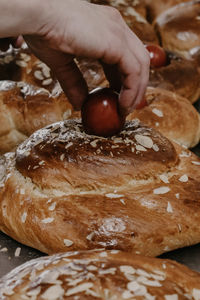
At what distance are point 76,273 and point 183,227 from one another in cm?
51

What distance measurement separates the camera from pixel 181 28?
3.16m

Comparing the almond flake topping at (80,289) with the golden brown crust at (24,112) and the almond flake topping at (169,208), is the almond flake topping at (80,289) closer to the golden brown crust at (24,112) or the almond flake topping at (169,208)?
the almond flake topping at (169,208)

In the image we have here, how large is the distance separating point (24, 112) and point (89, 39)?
952mm

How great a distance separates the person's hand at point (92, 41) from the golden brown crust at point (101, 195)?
186mm

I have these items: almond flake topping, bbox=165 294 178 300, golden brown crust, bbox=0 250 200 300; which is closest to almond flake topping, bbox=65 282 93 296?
golden brown crust, bbox=0 250 200 300

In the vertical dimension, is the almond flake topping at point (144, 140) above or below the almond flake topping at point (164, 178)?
above

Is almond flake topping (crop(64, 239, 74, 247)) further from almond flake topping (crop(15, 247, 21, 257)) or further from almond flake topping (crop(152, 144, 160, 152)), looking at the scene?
almond flake topping (crop(152, 144, 160, 152))

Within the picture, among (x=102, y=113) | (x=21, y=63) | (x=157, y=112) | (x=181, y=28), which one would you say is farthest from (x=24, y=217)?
(x=181, y=28)

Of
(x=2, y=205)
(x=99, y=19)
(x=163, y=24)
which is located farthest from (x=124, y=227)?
(x=163, y=24)

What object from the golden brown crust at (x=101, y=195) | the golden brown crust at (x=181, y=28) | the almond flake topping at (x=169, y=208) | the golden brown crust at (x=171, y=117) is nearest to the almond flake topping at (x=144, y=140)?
the golden brown crust at (x=101, y=195)

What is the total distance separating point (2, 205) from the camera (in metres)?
1.68

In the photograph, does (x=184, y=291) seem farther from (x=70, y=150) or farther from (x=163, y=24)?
(x=163, y=24)

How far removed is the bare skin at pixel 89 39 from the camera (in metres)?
1.23

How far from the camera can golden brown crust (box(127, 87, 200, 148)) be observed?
2.19m
